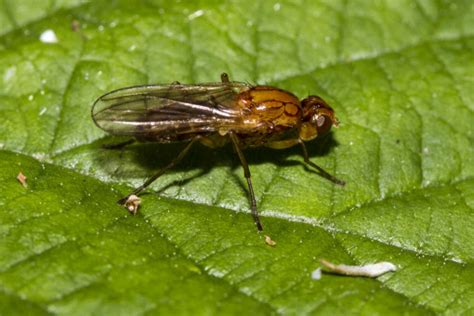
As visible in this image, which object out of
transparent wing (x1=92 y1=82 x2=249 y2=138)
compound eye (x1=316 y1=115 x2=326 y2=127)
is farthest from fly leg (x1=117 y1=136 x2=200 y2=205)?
compound eye (x1=316 y1=115 x2=326 y2=127)

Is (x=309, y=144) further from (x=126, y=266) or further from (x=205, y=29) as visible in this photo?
(x=126, y=266)

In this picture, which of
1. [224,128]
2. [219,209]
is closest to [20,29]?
[224,128]

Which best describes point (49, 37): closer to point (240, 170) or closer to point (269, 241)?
point (240, 170)

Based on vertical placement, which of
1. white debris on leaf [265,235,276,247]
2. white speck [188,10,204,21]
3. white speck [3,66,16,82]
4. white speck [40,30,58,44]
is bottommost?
white debris on leaf [265,235,276,247]

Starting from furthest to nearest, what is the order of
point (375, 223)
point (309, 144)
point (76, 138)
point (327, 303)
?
point (309, 144), point (76, 138), point (375, 223), point (327, 303)

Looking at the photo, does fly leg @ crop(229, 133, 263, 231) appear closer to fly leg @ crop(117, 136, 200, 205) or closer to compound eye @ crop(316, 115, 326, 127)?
fly leg @ crop(117, 136, 200, 205)

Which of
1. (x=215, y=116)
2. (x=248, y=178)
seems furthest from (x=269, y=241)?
(x=215, y=116)
